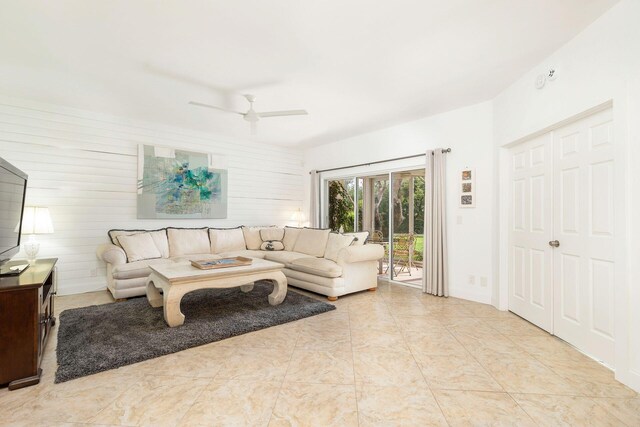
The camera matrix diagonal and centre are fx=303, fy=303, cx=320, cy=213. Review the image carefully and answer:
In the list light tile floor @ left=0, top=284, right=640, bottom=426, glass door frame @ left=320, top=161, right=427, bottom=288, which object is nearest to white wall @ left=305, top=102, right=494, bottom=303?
glass door frame @ left=320, top=161, right=427, bottom=288

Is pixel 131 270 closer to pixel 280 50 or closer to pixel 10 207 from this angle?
pixel 10 207

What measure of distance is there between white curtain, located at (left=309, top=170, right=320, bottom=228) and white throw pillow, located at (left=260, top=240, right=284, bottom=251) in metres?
1.10

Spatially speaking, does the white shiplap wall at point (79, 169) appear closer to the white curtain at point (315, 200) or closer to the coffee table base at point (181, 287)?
the coffee table base at point (181, 287)

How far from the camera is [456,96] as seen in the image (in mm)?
3766

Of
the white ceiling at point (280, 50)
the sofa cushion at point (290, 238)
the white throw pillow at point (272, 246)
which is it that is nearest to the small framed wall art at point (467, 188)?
the white ceiling at point (280, 50)

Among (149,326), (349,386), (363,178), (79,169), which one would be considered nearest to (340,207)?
(363,178)

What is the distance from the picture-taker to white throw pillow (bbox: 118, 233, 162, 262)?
416cm

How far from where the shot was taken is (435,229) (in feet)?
14.1

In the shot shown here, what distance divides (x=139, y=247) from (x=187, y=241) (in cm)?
75

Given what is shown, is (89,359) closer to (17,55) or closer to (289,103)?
(17,55)

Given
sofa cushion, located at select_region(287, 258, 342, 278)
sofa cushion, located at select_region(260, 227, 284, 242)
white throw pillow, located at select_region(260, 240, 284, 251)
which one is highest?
sofa cushion, located at select_region(260, 227, 284, 242)

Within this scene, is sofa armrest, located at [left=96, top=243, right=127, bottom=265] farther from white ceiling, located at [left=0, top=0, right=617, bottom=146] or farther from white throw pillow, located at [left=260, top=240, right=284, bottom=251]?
white throw pillow, located at [left=260, top=240, right=284, bottom=251]

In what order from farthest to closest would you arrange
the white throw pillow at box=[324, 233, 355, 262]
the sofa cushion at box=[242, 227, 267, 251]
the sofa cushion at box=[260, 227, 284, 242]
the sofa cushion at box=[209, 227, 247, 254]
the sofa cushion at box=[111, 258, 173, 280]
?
the sofa cushion at box=[260, 227, 284, 242], the sofa cushion at box=[242, 227, 267, 251], the sofa cushion at box=[209, 227, 247, 254], the white throw pillow at box=[324, 233, 355, 262], the sofa cushion at box=[111, 258, 173, 280]

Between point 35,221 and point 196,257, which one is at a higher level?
point 35,221
